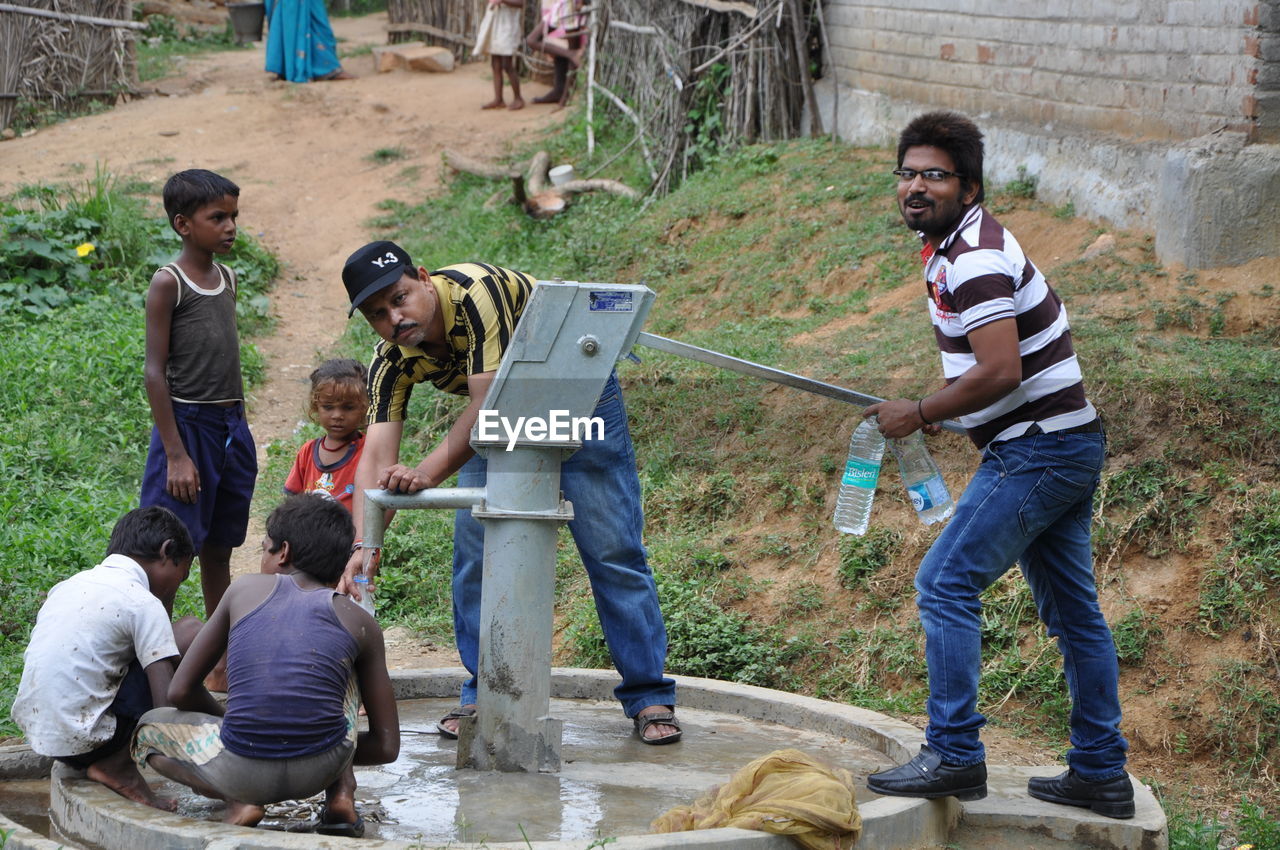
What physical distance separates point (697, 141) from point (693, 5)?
990 mm

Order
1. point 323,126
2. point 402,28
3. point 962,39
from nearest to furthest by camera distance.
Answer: point 962,39 < point 323,126 < point 402,28

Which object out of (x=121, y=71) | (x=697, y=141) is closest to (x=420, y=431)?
(x=697, y=141)

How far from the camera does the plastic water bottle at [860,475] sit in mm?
3350

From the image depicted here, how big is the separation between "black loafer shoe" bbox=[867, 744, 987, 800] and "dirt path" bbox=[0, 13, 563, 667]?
5.93 meters

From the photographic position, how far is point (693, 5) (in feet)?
32.6

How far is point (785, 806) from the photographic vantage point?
285 centimetres

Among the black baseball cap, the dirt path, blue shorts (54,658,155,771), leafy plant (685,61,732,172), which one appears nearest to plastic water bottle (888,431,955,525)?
the black baseball cap

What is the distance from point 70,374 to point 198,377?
3666 millimetres

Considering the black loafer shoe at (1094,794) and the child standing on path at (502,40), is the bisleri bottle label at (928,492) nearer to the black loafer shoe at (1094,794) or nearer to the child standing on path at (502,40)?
the black loafer shoe at (1094,794)

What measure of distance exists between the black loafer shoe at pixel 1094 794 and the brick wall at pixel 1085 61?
375 centimetres

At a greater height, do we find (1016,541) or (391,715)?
(1016,541)

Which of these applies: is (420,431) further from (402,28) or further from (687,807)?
(402,28)

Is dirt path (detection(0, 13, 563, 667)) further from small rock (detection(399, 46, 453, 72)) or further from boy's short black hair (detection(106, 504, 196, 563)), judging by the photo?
boy's short black hair (detection(106, 504, 196, 563))

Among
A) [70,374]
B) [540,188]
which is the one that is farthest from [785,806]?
[540,188]
